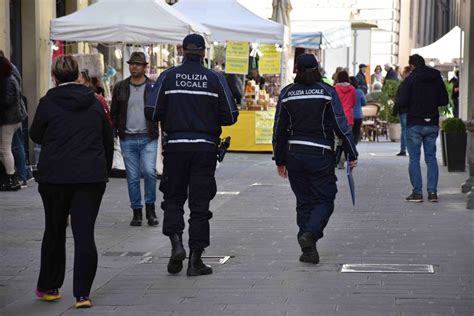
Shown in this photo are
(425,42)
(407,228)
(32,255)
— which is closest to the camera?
(32,255)

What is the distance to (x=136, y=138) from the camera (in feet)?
40.8

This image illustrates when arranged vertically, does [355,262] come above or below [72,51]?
below

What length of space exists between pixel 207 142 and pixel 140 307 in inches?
69.2

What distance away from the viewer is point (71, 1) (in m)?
22.0

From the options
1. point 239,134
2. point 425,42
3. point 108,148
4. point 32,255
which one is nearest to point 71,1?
point 239,134

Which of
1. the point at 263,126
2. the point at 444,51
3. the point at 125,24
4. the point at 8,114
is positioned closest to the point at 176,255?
the point at 8,114

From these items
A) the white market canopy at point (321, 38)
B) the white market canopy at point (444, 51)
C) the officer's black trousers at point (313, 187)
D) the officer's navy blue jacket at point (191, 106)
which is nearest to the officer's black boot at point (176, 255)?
the officer's navy blue jacket at point (191, 106)

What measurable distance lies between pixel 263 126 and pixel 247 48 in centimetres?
183

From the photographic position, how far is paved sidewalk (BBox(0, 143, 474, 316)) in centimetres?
805

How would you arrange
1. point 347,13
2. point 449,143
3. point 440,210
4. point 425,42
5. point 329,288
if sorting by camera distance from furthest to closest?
point 425,42 → point 347,13 → point 449,143 → point 440,210 → point 329,288

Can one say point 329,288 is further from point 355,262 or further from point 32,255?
point 32,255

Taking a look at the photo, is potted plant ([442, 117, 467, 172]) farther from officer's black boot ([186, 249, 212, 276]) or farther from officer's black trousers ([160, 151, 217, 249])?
officer's black boot ([186, 249, 212, 276])

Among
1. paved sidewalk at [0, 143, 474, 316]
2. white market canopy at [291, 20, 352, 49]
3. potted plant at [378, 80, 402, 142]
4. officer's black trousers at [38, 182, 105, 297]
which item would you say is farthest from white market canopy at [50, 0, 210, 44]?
potted plant at [378, 80, 402, 142]

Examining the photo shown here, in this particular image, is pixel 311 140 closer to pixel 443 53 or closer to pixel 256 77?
pixel 256 77
